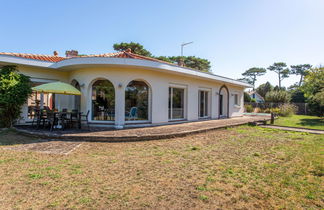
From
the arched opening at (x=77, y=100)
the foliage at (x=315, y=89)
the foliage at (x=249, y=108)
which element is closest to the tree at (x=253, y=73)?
the foliage at (x=249, y=108)

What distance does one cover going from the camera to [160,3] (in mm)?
12961

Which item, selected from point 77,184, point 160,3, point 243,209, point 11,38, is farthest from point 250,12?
point 11,38

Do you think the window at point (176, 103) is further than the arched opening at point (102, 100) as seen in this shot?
Yes

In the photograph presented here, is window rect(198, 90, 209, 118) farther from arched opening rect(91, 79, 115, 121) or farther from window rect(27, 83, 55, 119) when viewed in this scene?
window rect(27, 83, 55, 119)

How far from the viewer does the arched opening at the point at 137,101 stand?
34.1 feet

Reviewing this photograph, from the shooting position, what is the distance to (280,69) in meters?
65.8

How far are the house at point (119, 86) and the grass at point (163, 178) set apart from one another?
411 cm

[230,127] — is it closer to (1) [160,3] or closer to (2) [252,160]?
(2) [252,160]

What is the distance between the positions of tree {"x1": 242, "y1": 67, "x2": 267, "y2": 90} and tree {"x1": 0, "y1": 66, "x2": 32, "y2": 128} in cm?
7235

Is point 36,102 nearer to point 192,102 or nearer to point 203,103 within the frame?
point 192,102

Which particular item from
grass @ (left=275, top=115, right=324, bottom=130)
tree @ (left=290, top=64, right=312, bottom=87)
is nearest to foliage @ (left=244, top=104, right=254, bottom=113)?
grass @ (left=275, top=115, right=324, bottom=130)

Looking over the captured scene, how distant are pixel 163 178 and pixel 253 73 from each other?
75.4 m

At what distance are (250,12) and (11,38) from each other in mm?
20851

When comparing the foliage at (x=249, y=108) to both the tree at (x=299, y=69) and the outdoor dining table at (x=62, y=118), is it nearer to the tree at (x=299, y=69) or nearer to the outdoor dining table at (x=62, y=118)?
the outdoor dining table at (x=62, y=118)
